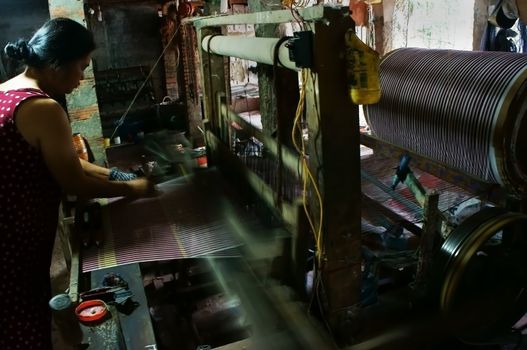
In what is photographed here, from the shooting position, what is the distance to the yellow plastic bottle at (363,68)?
170 cm

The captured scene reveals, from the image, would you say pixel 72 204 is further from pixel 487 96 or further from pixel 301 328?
pixel 487 96

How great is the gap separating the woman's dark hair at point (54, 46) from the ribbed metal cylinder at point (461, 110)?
6.87 ft

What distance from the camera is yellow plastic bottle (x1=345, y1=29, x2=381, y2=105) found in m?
1.70

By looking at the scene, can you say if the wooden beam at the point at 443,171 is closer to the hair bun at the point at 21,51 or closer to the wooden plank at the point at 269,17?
the wooden plank at the point at 269,17

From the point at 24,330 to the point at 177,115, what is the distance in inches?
281

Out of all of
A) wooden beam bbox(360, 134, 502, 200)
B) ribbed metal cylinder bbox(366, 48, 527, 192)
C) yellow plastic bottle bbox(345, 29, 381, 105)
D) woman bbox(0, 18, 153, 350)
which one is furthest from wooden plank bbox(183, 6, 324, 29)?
wooden beam bbox(360, 134, 502, 200)

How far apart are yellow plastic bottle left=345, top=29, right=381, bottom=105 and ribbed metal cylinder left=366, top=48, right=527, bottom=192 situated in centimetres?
119

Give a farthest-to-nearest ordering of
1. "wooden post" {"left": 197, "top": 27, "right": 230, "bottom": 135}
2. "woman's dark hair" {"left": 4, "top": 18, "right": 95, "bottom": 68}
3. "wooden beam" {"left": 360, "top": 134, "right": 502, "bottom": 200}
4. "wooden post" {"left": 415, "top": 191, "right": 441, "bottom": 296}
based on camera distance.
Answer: "wooden post" {"left": 197, "top": 27, "right": 230, "bottom": 135}, "wooden beam" {"left": 360, "top": 134, "right": 502, "bottom": 200}, "wooden post" {"left": 415, "top": 191, "right": 441, "bottom": 296}, "woman's dark hair" {"left": 4, "top": 18, "right": 95, "bottom": 68}

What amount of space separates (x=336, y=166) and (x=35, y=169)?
1.18 m

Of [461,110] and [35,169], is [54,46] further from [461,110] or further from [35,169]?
[461,110]

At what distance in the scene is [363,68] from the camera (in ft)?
5.59

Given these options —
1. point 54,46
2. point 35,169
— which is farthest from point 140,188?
point 54,46

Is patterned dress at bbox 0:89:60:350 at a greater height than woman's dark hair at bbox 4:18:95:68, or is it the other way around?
woman's dark hair at bbox 4:18:95:68

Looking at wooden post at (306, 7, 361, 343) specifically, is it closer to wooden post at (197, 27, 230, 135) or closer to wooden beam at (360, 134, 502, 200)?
wooden beam at (360, 134, 502, 200)
